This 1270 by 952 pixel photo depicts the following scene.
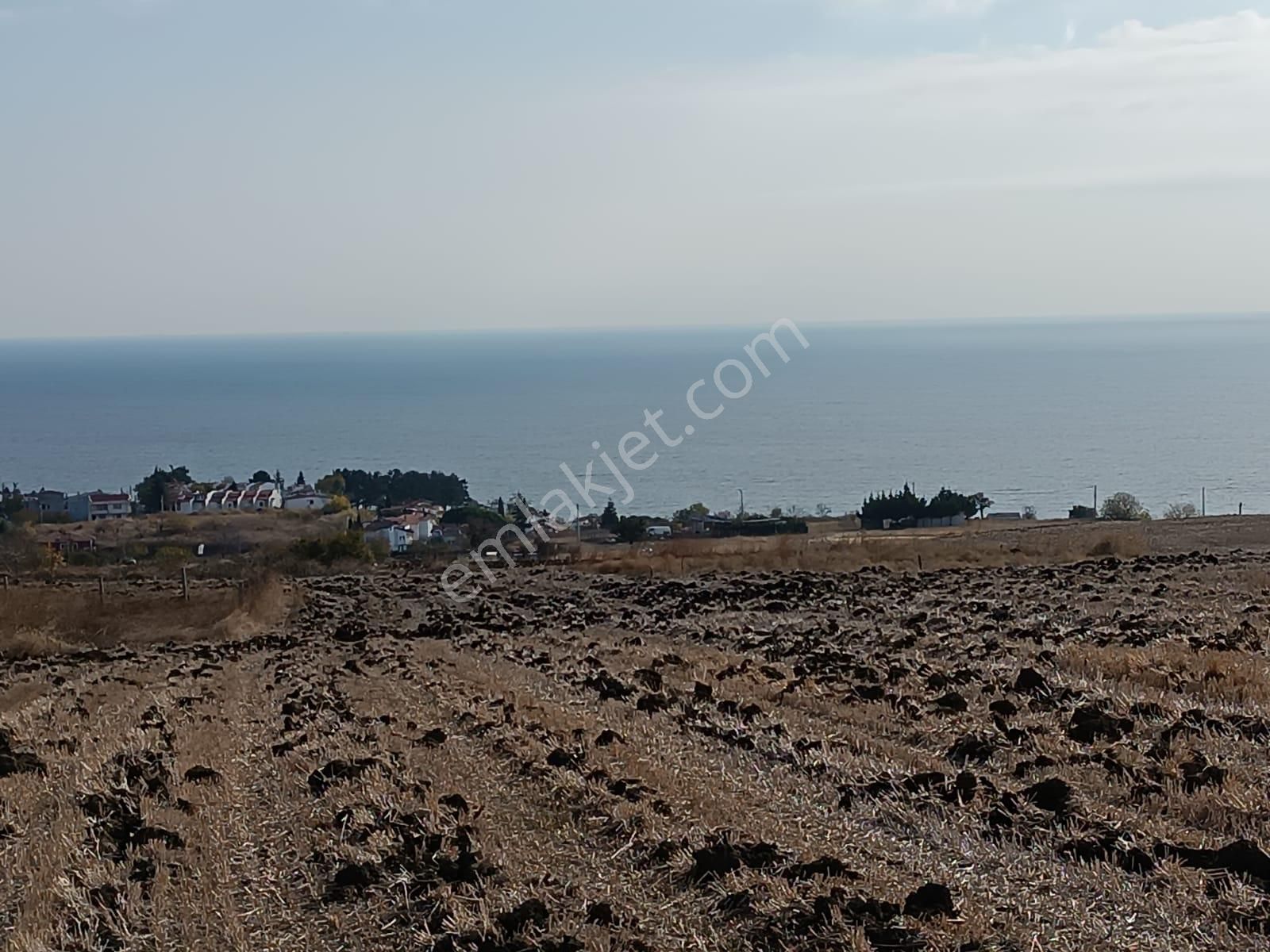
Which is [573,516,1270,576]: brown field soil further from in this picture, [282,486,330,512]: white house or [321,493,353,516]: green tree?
[282,486,330,512]: white house

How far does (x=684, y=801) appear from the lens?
6.74 metres

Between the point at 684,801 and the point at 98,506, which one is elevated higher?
the point at 98,506

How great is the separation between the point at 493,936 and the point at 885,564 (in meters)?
27.2

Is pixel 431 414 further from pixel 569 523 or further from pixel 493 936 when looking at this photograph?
pixel 493 936

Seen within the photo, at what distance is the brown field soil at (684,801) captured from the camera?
5047 millimetres

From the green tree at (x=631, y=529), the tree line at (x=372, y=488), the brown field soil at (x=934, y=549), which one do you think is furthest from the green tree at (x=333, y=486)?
the brown field soil at (x=934, y=549)

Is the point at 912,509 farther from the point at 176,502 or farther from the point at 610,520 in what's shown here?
the point at 176,502

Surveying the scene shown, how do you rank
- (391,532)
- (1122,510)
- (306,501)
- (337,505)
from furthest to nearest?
(306,501) → (337,505) → (391,532) → (1122,510)

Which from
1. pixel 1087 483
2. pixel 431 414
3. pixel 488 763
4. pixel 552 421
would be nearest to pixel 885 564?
pixel 488 763

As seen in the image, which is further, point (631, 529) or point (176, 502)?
point (176, 502)

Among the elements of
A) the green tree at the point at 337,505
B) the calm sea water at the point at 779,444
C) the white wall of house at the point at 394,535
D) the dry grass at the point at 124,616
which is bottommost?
the dry grass at the point at 124,616

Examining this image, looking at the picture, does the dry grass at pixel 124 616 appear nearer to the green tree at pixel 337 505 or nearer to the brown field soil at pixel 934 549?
the brown field soil at pixel 934 549

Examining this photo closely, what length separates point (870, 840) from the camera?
592 centimetres

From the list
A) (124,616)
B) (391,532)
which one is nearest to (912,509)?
(391,532)
